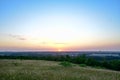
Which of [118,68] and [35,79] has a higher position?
[35,79]

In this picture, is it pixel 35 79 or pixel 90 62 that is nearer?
pixel 35 79

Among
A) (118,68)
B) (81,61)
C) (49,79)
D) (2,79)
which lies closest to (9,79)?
(2,79)

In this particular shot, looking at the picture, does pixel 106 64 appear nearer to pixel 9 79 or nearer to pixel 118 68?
pixel 118 68

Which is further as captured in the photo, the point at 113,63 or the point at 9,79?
the point at 113,63

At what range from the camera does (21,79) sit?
842 cm

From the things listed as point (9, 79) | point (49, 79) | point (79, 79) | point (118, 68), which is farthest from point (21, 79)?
point (118, 68)

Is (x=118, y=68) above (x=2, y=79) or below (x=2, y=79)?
below

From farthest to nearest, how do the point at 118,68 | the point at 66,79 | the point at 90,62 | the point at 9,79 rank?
the point at 90,62 → the point at 118,68 → the point at 66,79 → the point at 9,79

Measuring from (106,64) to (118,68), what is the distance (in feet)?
17.6

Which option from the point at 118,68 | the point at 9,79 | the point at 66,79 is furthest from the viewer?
the point at 118,68

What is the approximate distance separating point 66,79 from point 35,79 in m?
1.50

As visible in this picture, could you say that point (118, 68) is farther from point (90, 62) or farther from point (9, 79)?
point (9, 79)

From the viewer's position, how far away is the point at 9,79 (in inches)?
327

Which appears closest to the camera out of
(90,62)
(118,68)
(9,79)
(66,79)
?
(9,79)
